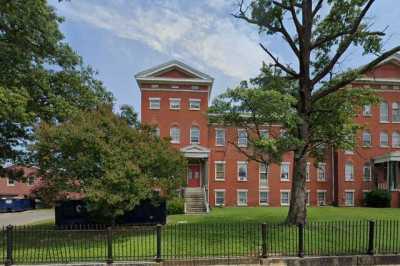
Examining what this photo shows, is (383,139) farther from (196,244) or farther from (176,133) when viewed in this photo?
(196,244)

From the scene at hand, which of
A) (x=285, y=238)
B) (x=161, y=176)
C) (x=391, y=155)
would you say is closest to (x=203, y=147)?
(x=391, y=155)

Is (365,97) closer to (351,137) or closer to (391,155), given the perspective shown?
(351,137)

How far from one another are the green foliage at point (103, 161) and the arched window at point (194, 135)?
2079cm

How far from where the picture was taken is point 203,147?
35719 mm

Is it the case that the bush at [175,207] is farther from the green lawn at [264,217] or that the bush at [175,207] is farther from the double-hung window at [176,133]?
the double-hung window at [176,133]

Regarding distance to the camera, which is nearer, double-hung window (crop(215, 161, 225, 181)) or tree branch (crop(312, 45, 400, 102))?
tree branch (crop(312, 45, 400, 102))

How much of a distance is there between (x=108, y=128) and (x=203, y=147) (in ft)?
68.1

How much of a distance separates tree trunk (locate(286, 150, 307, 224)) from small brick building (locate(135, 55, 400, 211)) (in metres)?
18.6

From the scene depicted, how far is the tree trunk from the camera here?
630 inches

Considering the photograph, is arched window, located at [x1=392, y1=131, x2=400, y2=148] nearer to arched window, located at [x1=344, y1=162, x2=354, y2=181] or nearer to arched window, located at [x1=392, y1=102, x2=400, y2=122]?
arched window, located at [x1=392, y1=102, x2=400, y2=122]

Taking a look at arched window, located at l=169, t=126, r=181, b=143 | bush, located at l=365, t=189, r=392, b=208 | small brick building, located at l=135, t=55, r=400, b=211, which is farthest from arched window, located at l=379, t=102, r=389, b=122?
arched window, located at l=169, t=126, r=181, b=143

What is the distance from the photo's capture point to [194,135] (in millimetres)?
37031

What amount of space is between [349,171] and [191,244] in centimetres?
3036

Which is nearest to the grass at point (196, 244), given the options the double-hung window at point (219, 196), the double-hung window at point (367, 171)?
the double-hung window at point (219, 196)
